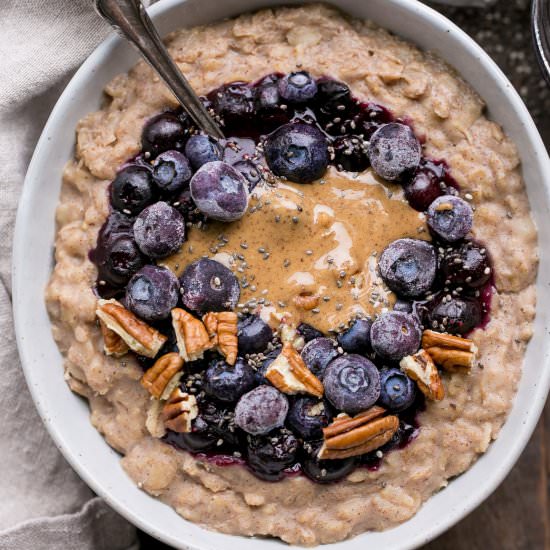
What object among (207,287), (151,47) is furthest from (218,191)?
(151,47)

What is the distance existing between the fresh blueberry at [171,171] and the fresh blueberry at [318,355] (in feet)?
2.03

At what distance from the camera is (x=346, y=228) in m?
2.49

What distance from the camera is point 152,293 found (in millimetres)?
2346

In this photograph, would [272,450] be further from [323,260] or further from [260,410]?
[323,260]

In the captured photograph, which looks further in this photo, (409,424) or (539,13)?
(539,13)

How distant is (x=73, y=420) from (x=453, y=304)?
1.26 m

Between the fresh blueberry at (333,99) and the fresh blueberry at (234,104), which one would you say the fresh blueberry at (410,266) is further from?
the fresh blueberry at (234,104)

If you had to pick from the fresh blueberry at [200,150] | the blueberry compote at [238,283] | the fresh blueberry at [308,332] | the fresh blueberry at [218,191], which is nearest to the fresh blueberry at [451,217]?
the blueberry compote at [238,283]

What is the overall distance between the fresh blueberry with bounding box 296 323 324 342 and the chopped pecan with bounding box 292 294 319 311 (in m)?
0.06

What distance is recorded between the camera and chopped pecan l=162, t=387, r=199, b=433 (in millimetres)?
2385

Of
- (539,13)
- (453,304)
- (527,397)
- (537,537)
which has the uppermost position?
(539,13)

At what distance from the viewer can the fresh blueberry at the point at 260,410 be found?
230 centimetres

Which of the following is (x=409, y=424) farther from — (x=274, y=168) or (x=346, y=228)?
(x=274, y=168)

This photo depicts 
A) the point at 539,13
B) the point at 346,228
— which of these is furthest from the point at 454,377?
the point at 539,13
